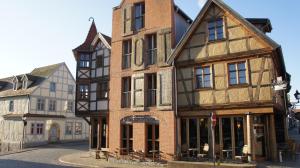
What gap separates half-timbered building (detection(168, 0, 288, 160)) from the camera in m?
15.9

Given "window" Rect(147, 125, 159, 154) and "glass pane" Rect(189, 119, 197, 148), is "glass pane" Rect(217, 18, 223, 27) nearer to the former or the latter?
"glass pane" Rect(189, 119, 197, 148)

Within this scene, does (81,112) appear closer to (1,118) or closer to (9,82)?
(1,118)

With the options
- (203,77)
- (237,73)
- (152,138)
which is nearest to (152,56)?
(203,77)

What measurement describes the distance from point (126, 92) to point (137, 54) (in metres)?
2.96

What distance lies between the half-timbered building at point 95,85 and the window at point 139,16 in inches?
157

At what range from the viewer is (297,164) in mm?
15891

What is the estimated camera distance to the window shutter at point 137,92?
65.7 feet

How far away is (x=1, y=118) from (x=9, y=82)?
20.6 feet

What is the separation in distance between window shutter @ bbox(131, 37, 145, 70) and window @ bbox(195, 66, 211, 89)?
4.24m

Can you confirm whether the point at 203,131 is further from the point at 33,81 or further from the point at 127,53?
the point at 33,81

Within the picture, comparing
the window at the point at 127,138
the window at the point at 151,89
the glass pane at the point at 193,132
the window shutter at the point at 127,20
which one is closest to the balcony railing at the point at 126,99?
the window at the point at 127,138

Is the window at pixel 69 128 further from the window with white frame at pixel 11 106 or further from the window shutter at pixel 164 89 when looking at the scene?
the window shutter at pixel 164 89

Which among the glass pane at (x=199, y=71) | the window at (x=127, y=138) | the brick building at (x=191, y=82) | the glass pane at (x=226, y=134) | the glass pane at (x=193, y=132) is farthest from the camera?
the window at (x=127, y=138)

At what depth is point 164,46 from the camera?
64.6 ft
